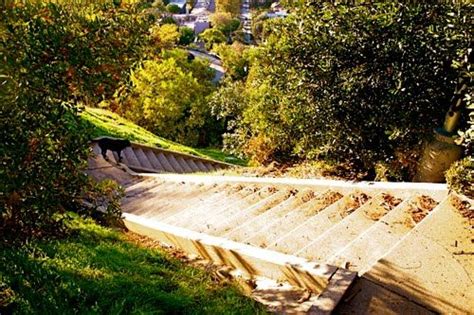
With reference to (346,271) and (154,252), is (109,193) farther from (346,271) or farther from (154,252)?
(346,271)

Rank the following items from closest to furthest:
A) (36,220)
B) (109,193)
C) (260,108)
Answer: (36,220) < (109,193) < (260,108)

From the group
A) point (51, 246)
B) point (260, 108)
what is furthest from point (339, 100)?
point (51, 246)

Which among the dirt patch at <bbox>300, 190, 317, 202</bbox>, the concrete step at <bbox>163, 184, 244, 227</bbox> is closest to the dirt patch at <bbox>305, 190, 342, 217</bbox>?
the dirt patch at <bbox>300, 190, 317, 202</bbox>

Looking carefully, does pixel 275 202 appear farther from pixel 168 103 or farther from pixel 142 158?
pixel 168 103

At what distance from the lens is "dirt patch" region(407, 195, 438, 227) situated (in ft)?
15.1

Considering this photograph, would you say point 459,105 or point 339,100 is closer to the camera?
point 459,105

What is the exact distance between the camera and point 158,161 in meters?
14.6

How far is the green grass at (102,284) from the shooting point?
3.21 metres

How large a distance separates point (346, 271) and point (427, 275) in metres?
0.66

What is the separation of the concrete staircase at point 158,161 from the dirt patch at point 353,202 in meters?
8.22

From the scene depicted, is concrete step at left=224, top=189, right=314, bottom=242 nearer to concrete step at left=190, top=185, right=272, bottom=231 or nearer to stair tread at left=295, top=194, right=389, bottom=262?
concrete step at left=190, top=185, right=272, bottom=231

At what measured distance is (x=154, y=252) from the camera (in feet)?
16.0

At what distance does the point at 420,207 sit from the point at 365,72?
7.25 ft

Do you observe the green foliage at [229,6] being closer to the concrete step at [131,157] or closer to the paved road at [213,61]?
the paved road at [213,61]
